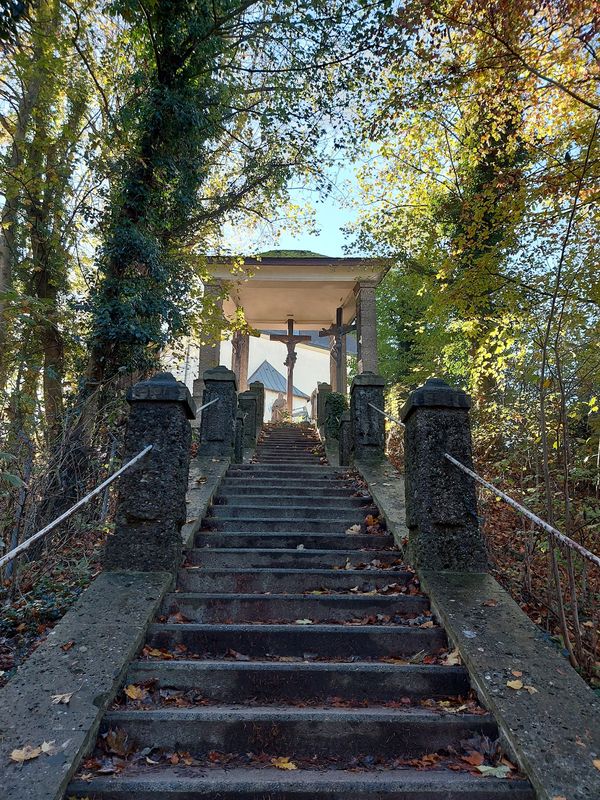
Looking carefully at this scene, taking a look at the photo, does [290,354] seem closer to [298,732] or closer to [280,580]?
[280,580]

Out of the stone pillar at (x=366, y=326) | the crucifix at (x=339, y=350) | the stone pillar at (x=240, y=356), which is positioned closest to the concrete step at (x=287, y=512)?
the stone pillar at (x=366, y=326)

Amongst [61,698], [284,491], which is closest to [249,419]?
[284,491]

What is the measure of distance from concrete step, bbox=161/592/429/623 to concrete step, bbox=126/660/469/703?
723mm

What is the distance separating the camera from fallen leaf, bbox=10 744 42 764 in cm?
213

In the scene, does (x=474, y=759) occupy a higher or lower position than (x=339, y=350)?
lower

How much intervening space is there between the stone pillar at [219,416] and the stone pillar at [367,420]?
1.83 m

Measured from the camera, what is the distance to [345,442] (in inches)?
345

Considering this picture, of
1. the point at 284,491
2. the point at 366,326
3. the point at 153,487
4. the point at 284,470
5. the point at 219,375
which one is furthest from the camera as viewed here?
the point at 366,326

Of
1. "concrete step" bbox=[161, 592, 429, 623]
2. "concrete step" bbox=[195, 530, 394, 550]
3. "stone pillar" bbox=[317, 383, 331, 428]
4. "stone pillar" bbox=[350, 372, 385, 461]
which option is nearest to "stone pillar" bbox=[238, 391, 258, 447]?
"stone pillar" bbox=[317, 383, 331, 428]

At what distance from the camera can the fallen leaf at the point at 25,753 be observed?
2.13m

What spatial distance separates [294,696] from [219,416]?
5657 millimetres

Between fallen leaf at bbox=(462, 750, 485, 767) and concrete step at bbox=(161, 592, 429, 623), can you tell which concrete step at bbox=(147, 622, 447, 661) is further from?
fallen leaf at bbox=(462, 750, 485, 767)

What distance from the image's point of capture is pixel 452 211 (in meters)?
11.7

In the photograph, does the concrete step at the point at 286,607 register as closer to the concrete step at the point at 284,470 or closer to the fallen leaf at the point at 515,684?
the fallen leaf at the point at 515,684
